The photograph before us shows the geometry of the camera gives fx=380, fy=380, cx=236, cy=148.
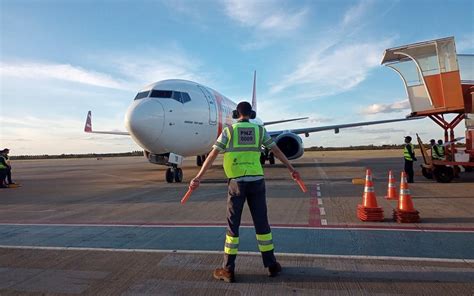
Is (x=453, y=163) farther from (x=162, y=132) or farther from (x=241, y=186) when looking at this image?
(x=241, y=186)

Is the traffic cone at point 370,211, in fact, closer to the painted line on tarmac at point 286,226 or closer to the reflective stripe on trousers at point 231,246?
the painted line on tarmac at point 286,226

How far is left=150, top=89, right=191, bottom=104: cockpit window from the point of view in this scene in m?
12.9

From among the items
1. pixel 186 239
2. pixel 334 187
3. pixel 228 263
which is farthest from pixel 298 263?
pixel 334 187

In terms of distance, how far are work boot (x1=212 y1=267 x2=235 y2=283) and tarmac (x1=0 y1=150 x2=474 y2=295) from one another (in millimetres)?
82

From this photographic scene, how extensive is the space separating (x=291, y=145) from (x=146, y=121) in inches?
391

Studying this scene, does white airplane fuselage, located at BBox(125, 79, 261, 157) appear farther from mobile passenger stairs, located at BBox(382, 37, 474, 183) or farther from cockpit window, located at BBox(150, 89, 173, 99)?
mobile passenger stairs, located at BBox(382, 37, 474, 183)

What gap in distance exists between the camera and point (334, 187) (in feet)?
37.5

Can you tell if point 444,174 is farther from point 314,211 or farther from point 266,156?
point 266,156

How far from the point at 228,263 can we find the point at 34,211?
6.38 metres

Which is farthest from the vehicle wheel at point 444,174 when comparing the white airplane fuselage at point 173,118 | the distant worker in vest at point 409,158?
the white airplane fuselage at point 173,118

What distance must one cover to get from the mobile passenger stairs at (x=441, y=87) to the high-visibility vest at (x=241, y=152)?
381 inches

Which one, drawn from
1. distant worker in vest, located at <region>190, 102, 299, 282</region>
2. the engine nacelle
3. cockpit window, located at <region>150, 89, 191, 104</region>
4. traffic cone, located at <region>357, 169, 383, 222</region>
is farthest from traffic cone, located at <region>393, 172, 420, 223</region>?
the engine nacelle

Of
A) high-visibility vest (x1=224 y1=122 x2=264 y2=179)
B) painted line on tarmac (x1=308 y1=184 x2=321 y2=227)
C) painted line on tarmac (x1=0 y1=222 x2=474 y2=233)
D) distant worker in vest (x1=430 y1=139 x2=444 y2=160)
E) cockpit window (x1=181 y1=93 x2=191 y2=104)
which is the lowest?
painted line on tarmac (x1=0 y1=222 x2=474 y2=233)

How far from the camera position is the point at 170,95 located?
42.8 feet
